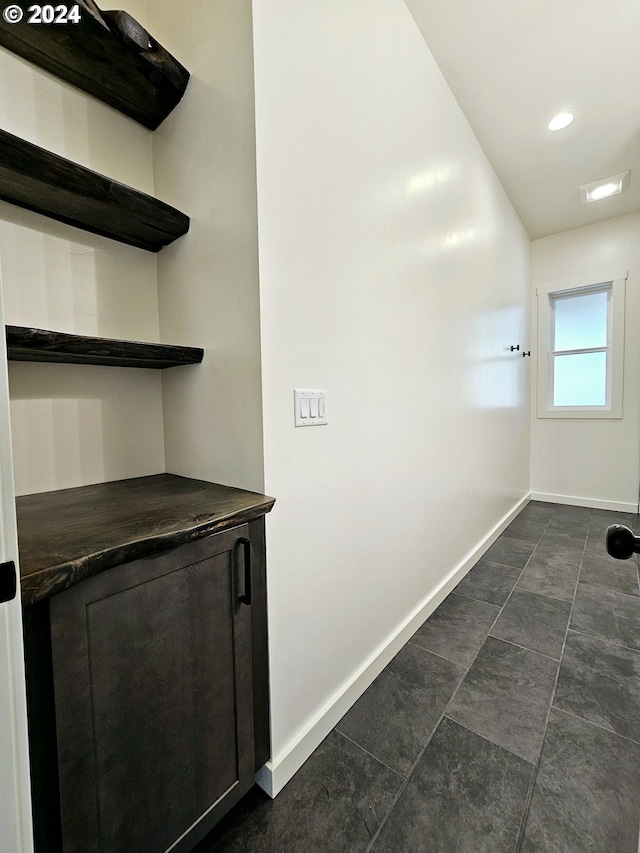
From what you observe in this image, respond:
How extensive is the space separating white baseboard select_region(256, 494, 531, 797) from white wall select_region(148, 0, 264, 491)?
854 mm

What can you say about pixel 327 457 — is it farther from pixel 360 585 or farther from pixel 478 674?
pixel 478 674

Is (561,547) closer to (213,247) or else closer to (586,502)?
(586,502)

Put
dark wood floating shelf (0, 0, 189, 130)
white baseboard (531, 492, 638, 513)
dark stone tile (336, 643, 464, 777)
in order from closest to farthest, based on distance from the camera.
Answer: dark wood floating shelf (0, 0, 189, 130)
dark stone tile (336, 643, 464, 777)
white baseboard (531, 492, 638, 513)

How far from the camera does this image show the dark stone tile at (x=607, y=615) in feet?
5.87

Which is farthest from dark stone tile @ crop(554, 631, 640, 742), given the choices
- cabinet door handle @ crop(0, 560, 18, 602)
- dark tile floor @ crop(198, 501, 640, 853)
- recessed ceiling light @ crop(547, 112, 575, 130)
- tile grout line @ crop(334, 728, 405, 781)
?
recessed ceiling light @ crop(547, 112, 575, 130)

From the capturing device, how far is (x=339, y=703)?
134cm

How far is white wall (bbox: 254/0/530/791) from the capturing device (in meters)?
1.09

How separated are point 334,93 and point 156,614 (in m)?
1.72

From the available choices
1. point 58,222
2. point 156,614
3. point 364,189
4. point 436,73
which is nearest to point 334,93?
point 364,189

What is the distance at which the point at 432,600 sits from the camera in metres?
2.01

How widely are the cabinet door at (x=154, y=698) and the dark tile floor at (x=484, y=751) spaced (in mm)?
269

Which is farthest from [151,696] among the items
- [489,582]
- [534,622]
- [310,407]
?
[489,582]

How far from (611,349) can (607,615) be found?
301cm

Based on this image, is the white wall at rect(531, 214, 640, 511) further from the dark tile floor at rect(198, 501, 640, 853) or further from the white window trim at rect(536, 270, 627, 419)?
the dark tile floor at rect(198, 501, 640, 853)
